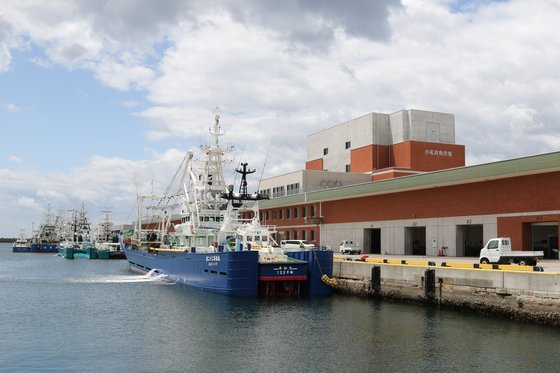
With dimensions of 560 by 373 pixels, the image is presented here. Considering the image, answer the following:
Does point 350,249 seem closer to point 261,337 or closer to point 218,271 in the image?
point 218,271

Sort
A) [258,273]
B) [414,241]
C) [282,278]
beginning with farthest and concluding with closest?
[414,241], [282,278], [258,273]

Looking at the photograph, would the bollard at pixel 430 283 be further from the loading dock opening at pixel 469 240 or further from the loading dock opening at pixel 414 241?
the loading dock opening at pixel 414 241

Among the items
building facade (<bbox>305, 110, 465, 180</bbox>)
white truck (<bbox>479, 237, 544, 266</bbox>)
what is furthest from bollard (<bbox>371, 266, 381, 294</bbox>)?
building facade (<bbox>305, 110, 465, 180</bbox>)

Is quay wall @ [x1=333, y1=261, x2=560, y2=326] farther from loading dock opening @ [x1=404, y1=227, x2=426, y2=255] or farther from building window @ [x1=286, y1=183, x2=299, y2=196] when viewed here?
building window @ [x1=286, y1=183, x2=299, y2=196]

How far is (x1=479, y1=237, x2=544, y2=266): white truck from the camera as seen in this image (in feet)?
119

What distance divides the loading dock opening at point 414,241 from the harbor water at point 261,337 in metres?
21.7

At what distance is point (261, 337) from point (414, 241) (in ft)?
129

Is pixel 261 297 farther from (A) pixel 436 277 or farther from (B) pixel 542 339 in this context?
(B) pixel 542 339

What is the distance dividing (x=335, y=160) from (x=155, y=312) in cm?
5810

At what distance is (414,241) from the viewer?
6212 centimetres

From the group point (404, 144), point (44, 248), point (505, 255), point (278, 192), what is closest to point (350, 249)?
point (404, 144)

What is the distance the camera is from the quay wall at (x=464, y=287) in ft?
87.7

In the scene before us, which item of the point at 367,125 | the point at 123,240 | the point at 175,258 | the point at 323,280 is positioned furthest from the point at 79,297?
the point at 367,125

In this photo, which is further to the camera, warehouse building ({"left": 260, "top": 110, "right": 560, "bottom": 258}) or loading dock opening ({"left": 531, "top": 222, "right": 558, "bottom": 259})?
loading dock opening ({"left": 531, "top": 222, "right": 558, "bottom": 259})
